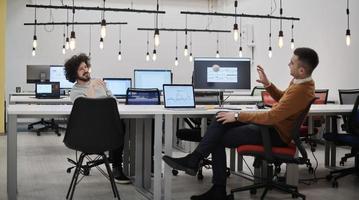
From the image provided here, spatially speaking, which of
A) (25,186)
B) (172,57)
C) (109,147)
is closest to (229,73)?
(109,147)

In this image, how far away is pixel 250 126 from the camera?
3.78 meters

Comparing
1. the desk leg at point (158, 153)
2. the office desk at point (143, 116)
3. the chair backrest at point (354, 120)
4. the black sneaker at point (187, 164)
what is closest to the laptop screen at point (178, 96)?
the office desk at point (143, 116)

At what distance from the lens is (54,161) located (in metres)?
6.06

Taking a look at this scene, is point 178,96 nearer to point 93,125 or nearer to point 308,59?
point 93,125

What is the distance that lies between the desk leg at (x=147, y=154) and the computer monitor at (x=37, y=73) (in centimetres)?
523

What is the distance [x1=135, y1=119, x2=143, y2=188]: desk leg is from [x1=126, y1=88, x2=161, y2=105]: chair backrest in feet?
3.23

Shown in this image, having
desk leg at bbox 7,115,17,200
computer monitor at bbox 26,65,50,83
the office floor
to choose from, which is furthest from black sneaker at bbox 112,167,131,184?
computer monitor at bbox 26,65,50,83

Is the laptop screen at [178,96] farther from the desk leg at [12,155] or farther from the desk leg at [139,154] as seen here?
the desk leg at [12,155]

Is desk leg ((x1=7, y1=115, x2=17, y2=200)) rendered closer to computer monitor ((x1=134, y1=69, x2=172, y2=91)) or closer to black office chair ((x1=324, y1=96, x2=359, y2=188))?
black office chair ((x1=324, y1=96, x2=359, y2=188))

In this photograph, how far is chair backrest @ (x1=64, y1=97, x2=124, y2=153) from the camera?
11.3 ft

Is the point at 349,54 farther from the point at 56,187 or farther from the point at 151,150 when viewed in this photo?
the point at 56,187

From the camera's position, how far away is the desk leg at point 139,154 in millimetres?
4293

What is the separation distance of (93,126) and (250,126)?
4.22ft

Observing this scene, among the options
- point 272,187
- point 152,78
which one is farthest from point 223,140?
point 152,78
